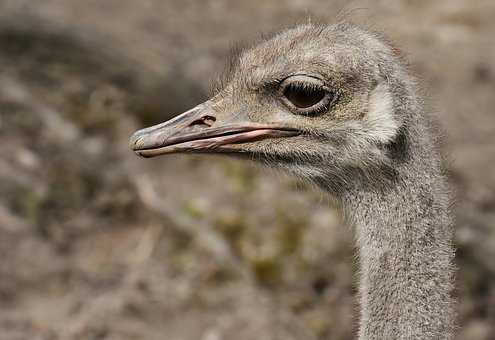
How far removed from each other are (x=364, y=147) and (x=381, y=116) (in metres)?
0.11

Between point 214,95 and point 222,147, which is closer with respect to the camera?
point 222,147

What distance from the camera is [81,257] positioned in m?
5.53

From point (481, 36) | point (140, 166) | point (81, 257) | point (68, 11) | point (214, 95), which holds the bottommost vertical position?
point (214, 95)

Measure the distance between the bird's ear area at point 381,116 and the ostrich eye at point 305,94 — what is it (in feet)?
0.43

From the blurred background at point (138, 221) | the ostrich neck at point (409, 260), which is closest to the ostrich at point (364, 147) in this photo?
the ostrich neck at point (409, 260)

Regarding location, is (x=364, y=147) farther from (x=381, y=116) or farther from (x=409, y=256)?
(x=409, y=256)

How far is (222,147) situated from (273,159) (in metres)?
0.17

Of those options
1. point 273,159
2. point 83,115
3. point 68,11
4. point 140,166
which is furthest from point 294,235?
point 273,159

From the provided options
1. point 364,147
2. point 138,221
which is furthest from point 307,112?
point 138,221

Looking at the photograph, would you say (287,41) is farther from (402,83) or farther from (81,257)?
(81,257)

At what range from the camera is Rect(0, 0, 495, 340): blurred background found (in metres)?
5.26

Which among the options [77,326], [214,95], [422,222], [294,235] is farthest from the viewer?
[294,235]

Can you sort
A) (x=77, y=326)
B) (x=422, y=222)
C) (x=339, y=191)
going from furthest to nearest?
(x=77, y=326), (x=339, y=191), (x=422, y=222)

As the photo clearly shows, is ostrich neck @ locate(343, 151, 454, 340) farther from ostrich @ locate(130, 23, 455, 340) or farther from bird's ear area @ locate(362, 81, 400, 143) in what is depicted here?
bird's ear area @ locate(362, 81, 400, 143)
